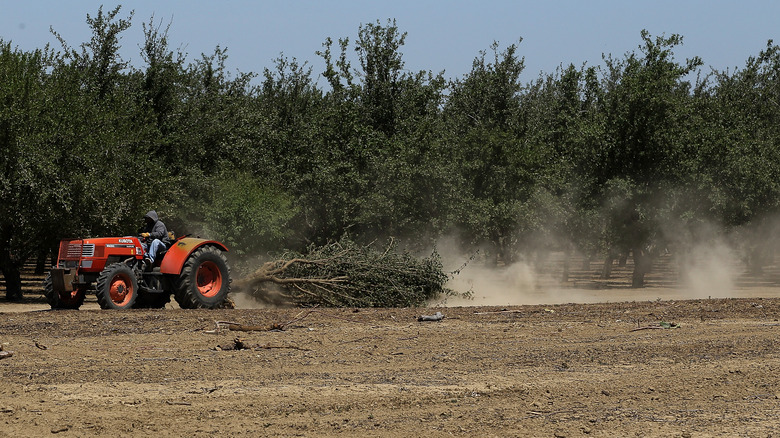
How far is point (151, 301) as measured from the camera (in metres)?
19.2

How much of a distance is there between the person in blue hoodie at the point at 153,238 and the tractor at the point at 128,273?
12cm

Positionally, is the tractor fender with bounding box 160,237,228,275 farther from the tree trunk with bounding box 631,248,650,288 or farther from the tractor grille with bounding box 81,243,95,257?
the tree trunk with bounding box 631,248,650,288

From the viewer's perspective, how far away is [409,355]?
1206 cm

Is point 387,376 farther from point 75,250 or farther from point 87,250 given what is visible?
point 75,250

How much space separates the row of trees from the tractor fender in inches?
321

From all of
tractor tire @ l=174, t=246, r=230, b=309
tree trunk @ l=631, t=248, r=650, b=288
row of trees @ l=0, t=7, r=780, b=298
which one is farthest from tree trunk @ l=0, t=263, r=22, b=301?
tree trunk @ l=631, t=248, r=650, b=288

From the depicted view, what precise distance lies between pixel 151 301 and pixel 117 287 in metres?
1.37

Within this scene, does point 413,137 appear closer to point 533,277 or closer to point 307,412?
point 533,277

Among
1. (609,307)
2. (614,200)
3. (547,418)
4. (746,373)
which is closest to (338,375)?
(547,418)

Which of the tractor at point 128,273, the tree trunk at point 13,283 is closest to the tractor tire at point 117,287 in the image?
the tractor at point 128,273

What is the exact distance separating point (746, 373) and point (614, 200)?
26.8 m

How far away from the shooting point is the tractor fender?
1823 cm

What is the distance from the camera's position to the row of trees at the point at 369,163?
88.9 ft

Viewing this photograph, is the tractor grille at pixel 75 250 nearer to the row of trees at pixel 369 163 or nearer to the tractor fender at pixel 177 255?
the tractor fender at pixel 177 255
